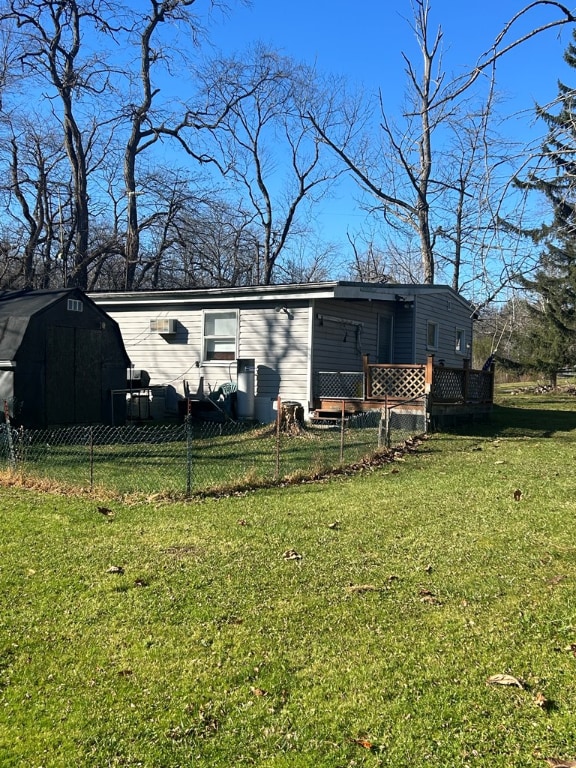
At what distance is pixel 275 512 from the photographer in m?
6.91

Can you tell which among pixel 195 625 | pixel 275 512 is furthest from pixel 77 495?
pixel 195 625

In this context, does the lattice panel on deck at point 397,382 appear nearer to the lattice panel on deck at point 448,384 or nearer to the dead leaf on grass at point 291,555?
the lattice panel on deck at point 448,384

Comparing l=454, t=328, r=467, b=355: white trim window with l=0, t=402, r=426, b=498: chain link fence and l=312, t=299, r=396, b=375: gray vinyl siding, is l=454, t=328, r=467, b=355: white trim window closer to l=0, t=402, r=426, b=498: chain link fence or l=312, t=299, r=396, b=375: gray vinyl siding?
l=312, t=299, r=396, b=375: gray vinyl siding

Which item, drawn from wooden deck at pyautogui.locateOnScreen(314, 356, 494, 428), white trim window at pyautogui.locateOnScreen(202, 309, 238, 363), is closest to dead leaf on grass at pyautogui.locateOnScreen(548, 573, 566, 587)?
wooden deck at pyautogui.locateOnScreen(314, 356, 494, 428)

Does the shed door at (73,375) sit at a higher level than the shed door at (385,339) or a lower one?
lower

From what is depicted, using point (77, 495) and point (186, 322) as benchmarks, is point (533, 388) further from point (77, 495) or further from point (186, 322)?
point (77, 495)

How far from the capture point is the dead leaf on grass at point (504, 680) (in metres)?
3.29

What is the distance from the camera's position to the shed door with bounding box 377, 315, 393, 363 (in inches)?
687

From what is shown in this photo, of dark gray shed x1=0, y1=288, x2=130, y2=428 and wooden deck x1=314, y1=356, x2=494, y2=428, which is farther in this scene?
wooden deck x1=314, y1=356, x2=494, y2=428

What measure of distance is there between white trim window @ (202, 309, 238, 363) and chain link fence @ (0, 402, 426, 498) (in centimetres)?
179

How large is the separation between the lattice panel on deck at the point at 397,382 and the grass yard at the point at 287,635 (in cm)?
681

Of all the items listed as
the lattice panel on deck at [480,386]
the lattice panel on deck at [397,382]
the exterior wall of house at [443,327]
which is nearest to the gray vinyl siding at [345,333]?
the exterior wall of house at [443,327]

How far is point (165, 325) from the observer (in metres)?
16.3

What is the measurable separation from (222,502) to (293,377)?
314 inches
